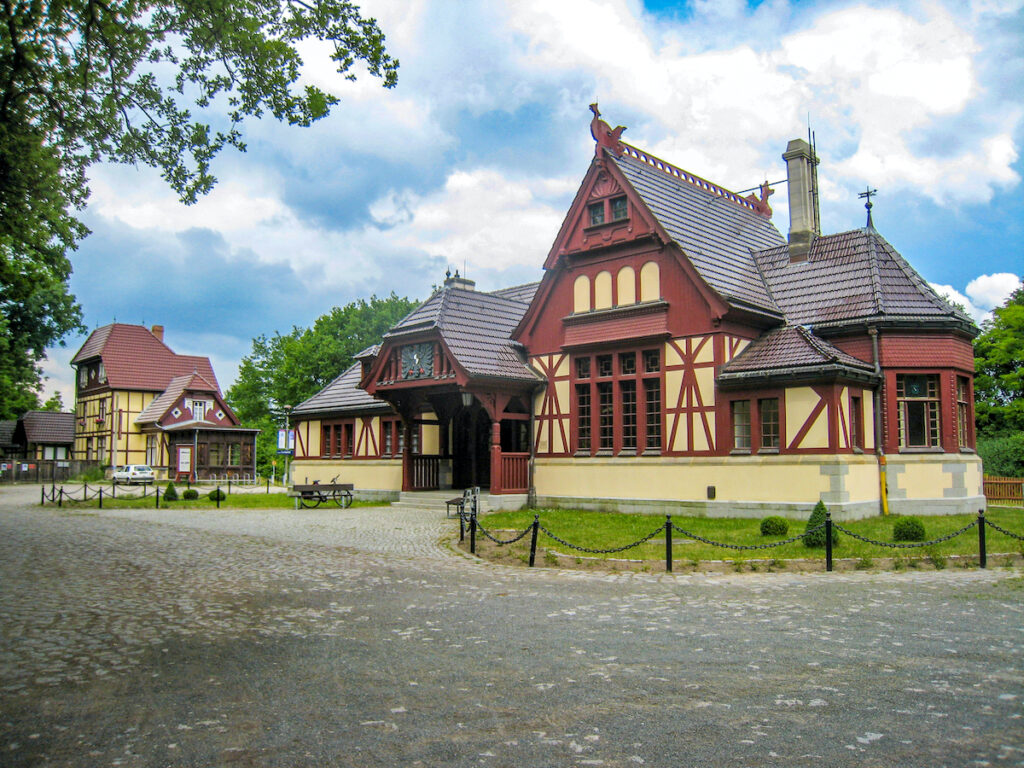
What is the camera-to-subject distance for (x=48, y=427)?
2766 inches

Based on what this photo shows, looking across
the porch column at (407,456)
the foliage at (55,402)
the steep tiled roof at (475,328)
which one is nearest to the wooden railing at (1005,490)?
the steep tiled roof at (475,328)

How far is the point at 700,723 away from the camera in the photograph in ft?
19.0

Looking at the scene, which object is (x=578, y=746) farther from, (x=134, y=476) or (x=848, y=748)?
(x=134, y=476)

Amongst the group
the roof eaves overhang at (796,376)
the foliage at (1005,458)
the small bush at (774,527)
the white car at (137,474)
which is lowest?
the small bush at (774,527)

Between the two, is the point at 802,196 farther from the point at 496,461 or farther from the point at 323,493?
the point at 323,493

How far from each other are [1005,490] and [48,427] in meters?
70.5

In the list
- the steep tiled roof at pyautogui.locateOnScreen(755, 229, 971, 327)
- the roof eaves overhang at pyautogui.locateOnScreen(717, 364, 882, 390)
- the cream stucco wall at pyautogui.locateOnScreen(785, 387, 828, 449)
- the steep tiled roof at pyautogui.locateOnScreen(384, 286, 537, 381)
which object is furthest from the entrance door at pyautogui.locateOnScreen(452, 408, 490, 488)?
the cream stucco wall at pyautogui.locateOnScreen(785, 387, 828, 449)

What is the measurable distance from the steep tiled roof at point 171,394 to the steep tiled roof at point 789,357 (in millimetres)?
48407

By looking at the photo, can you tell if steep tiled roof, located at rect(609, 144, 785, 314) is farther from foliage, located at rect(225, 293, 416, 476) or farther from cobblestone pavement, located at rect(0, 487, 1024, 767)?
foliage, located at rect(225, 293, 416, 476)

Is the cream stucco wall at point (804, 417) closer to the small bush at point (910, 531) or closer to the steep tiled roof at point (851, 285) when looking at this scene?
the steep tiled roof at point (851, 285)

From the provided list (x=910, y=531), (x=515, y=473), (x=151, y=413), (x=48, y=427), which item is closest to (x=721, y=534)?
(x=910, y=531)

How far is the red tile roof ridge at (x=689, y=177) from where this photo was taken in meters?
25.8

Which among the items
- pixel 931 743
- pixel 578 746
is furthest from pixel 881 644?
pixel 578 746

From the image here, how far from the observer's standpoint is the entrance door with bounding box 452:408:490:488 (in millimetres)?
28922
